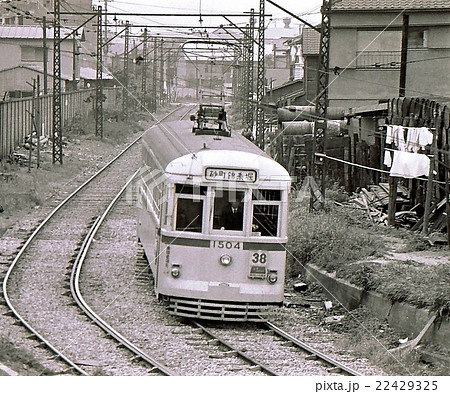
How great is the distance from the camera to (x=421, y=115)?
18188mm

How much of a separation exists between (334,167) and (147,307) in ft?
36.9

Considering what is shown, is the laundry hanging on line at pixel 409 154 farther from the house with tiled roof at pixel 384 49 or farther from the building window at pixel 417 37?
the building window at pixel 417 37

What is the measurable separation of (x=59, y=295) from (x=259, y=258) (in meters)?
3.76

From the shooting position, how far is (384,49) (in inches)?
1201

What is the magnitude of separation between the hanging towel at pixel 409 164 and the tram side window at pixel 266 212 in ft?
17.5

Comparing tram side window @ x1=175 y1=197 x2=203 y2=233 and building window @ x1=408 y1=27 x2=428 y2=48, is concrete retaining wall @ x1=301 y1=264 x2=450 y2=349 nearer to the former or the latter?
tram side window @ x1=175 y1=197 x2=203 y2=233

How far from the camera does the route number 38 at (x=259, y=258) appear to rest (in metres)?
12.0

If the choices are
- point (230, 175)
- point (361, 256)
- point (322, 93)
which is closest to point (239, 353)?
point (230, 175)

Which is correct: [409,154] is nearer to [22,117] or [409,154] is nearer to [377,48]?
[377,48]

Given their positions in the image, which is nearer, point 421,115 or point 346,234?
point 346,234

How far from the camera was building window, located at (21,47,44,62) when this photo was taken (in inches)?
2111

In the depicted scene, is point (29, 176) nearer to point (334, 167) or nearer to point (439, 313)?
point (334, 167)

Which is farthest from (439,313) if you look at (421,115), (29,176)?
(29,176)
